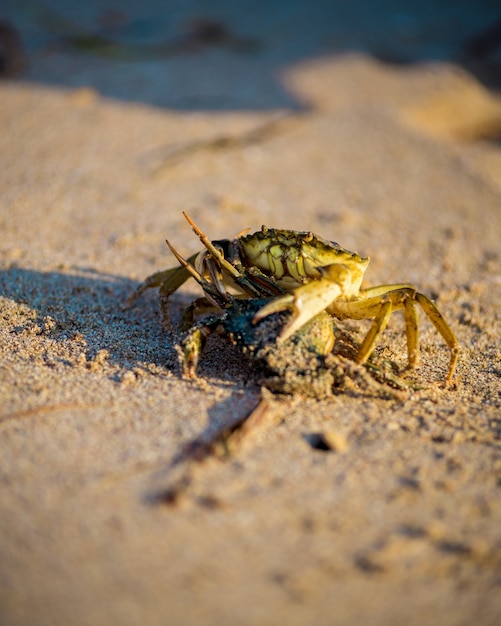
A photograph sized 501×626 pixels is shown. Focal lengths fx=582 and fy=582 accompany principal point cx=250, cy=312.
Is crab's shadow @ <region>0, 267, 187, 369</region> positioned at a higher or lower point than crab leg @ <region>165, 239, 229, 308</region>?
lower

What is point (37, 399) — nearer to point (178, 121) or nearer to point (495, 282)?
point (495, 282)

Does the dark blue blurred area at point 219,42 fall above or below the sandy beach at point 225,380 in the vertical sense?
above

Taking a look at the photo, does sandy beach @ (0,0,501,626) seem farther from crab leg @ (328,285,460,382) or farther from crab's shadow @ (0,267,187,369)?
crab leg @ (328,285,460,382)

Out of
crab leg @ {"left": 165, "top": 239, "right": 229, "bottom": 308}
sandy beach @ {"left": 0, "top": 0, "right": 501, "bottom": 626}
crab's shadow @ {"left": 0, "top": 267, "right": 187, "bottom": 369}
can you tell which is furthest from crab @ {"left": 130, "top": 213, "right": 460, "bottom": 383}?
crab's shadow @ {"left": 0, "top": 267, "right": 187, "bottom": 369}

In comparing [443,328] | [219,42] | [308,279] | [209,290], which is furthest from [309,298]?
[219,42]

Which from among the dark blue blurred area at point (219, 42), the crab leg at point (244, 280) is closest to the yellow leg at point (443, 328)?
the crab leg at point (244, 280)

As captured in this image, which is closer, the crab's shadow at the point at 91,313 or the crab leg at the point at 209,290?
the crab leg at the point at 209,290

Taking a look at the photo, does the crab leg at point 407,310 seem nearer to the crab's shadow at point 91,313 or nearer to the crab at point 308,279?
the crab at point 308,279
